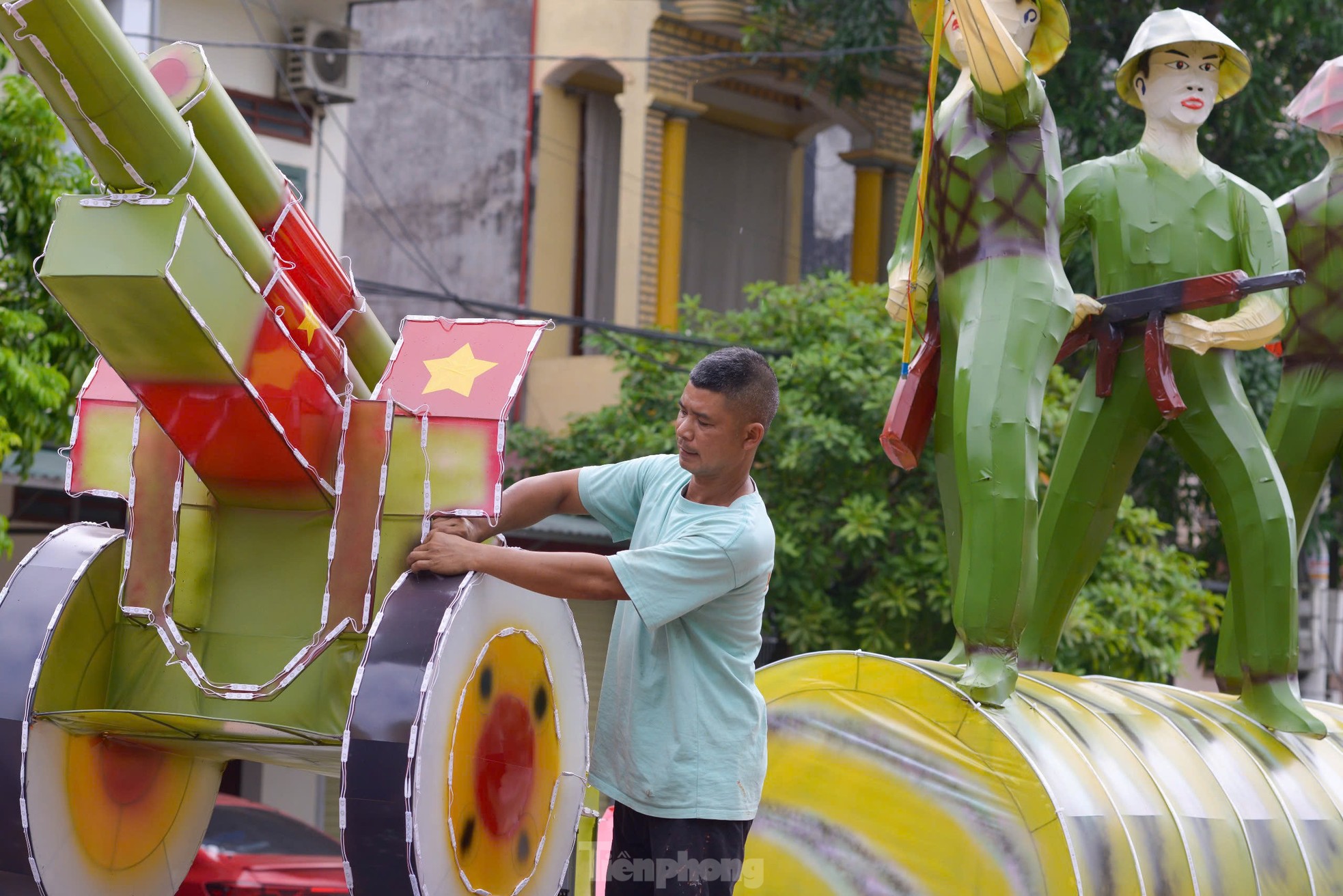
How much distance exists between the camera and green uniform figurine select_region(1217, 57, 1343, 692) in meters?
6.12

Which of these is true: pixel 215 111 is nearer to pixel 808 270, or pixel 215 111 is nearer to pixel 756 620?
pixel 756 620

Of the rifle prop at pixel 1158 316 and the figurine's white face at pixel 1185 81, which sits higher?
the figurine's white face at pixel 1185 81

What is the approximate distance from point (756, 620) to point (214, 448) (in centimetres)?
116

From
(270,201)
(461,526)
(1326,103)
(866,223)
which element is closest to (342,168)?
(866,223)

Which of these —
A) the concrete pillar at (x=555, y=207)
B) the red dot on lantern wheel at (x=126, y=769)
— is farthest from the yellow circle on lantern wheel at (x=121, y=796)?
the concrete pillar at (x=555, y=207)

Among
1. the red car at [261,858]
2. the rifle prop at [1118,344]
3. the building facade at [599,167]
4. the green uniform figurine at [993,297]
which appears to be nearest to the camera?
the green uniform figurine at [993,297]

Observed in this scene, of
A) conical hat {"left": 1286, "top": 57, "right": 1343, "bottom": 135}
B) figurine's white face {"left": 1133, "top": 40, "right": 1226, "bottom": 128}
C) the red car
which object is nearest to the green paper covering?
conical hat {"left": 1286, "top": 57, "right": 1343, "bottom": 135}

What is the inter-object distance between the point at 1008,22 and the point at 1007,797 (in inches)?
87.0

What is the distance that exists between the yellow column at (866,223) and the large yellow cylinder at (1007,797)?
10779 mm

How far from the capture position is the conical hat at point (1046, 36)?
5188mm

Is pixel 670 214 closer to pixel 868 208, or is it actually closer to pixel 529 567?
pixel 868 208

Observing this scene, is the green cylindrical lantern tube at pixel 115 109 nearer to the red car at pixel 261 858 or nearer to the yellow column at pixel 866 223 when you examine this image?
the red car at pixel 261 858

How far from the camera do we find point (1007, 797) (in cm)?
442

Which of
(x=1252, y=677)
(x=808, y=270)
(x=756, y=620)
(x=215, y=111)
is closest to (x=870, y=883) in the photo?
(x=756, y=620)
